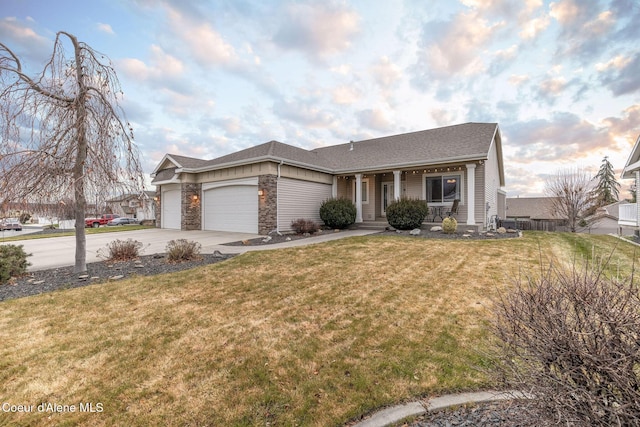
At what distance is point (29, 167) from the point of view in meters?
4.79

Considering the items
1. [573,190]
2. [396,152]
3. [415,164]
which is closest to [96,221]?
[396,152]

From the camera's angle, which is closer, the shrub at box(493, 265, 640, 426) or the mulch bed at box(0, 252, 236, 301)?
the shrub at box(493, 265, 640, 426)

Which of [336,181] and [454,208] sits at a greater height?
[336,181]

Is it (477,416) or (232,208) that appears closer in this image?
(477,416)

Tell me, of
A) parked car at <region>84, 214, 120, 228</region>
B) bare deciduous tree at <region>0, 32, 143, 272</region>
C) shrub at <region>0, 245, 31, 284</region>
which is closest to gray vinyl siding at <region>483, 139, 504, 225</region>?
bare deciduous tree at <region>0, 32, 143, 272</region>

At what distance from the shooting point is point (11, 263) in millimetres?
5590

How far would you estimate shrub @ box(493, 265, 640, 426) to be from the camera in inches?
49.9

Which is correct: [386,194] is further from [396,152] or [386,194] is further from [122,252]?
[122,252]

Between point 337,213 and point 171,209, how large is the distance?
11.2 m

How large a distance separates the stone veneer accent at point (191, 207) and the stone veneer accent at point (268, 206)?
557 centimetres

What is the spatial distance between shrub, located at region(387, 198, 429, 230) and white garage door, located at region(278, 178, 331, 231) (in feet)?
14.2

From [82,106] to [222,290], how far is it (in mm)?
4557

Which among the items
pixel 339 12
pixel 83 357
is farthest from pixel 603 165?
pixel 83 357

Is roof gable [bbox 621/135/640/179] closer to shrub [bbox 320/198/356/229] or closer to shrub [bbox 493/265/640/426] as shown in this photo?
shrub [bbox 320/198/356/229]
